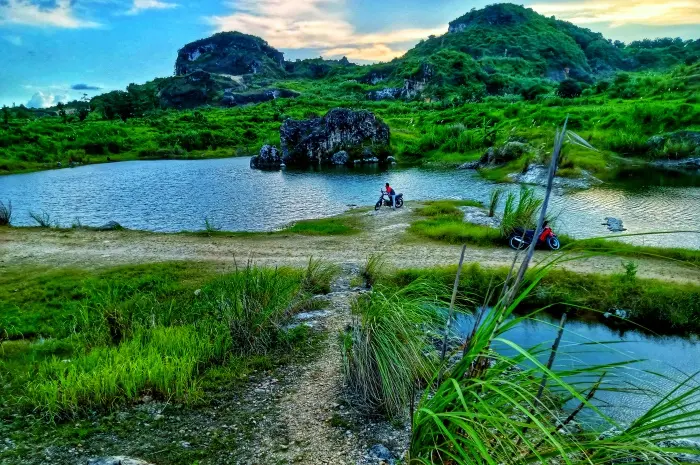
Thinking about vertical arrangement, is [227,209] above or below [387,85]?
below

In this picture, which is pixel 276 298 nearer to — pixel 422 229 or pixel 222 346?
pixel 222 346

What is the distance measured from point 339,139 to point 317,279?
4786 cm

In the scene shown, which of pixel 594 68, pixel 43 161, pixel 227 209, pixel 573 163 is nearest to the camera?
pixel 227 209

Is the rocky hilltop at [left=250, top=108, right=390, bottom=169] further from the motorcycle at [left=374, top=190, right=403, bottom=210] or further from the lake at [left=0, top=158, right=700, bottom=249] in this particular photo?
the motorcycle at [left=374, top=190, right=403, bottom=210]

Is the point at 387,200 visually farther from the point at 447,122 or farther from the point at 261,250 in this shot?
the point at 447,122

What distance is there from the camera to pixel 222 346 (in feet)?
32.6

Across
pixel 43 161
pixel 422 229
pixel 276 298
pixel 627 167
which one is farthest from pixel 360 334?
pixel 43 161

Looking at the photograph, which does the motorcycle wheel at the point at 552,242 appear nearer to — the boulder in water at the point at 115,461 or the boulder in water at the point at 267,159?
the boulder in water at the point at 115,461

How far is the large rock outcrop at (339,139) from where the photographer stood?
5959 cm

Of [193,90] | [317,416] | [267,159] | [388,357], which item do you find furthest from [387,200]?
[193,90]

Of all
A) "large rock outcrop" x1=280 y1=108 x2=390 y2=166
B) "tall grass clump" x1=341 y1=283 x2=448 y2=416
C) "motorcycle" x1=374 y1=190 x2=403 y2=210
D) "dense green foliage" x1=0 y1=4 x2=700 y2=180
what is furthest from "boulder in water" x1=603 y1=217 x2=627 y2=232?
"large rock outcrop" x1=280 y1=108 x2=390 y2=166

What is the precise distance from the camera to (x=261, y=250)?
19891 mm

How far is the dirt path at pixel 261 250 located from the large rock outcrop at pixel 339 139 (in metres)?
36.6

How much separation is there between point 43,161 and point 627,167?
238 feet
